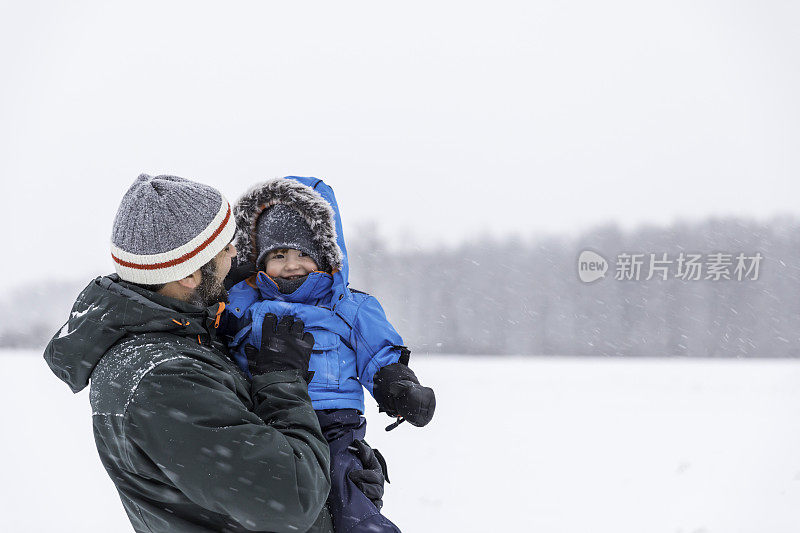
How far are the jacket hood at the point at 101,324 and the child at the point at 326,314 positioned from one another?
1.51ft

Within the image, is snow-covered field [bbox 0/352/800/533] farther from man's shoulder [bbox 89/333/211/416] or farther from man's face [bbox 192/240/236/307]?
man's shoulder [bbox 89/333/211/416]

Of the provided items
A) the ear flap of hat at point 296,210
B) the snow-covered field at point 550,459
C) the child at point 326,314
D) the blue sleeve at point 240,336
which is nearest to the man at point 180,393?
the blue sleeve at point 240,336

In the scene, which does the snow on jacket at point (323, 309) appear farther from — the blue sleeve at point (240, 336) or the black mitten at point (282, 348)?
the black mitten at point (282, 348)

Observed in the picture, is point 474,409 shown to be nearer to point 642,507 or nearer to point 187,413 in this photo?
point 642,507

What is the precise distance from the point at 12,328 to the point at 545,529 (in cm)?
1152

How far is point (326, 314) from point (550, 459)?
3.87 meters

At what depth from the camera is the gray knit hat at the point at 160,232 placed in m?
1.28

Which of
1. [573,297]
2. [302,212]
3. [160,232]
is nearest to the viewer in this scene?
[160,232]

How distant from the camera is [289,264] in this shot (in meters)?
2.04

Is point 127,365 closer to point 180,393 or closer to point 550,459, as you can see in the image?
point 180,393

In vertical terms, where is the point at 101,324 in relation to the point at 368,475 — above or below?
above

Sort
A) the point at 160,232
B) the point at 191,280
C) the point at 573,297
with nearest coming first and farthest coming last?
the point at 160,232 < the point at 191,280 < the point at 573,297

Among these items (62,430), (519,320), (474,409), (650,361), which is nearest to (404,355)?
(474,409)

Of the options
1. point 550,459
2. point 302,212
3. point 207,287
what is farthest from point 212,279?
point 550,459
